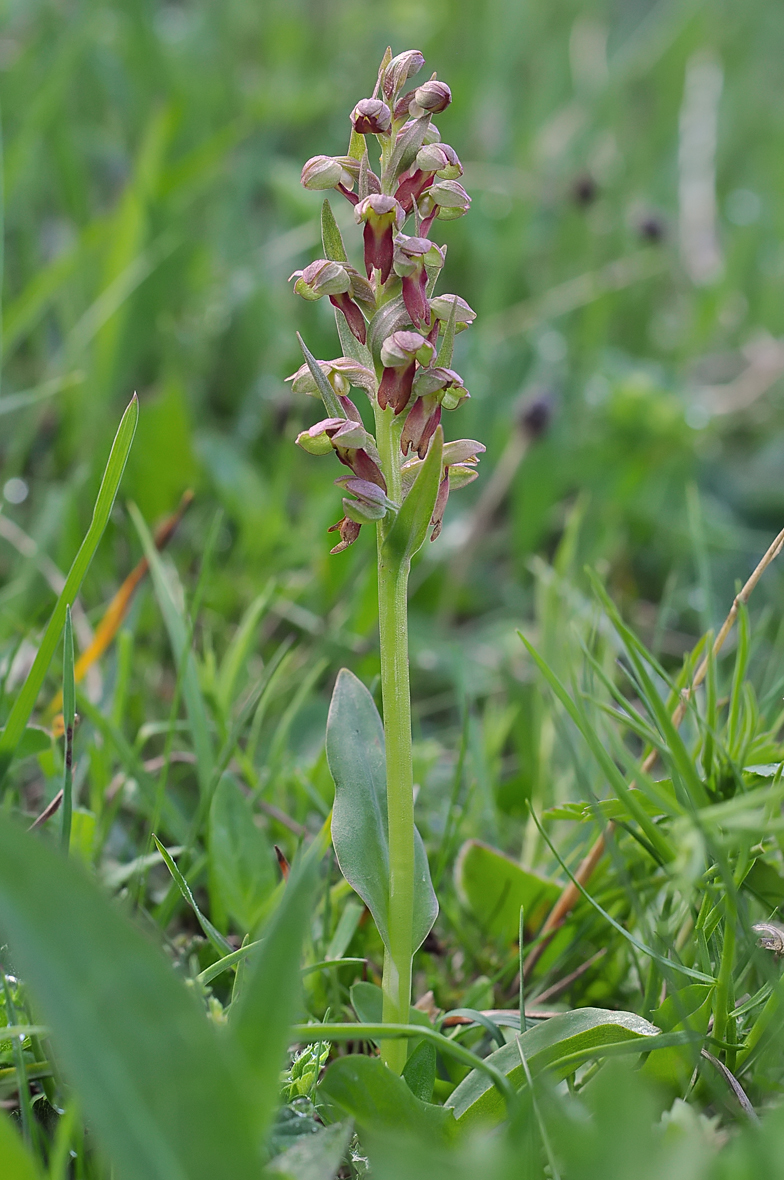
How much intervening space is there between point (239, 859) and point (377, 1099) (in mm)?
412

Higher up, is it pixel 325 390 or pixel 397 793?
pixel 325 390

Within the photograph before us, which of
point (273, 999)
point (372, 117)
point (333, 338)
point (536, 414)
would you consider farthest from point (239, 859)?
point (333, 338)

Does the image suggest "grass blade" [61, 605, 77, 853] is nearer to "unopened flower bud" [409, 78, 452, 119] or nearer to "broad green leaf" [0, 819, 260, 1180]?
"broad green leaf" [0, 819, 260, 1180]

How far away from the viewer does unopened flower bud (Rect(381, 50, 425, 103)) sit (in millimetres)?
896

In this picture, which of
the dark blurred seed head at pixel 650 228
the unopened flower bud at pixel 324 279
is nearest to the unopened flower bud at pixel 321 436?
the unopened flower bud at pixel 324 279

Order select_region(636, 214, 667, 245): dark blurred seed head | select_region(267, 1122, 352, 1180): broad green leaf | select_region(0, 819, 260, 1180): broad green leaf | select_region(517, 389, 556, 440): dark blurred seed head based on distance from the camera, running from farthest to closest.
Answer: select_region(636, 214, 667, 245): dark blurred seed head
select_region(517, 389, 556, 440): dark blurred seed head
select_region(267, 1122, 352, 1180): broad green leaf
select_region(0, 819, 260, 1180): broad green leaf

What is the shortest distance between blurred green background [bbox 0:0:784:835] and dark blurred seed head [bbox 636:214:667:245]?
15 millimetres

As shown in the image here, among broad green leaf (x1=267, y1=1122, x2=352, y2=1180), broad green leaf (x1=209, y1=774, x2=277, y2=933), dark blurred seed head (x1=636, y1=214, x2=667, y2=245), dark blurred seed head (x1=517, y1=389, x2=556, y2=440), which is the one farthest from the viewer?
dark blurred seed head (x1=636, y1=214, x2=667, y2=245)

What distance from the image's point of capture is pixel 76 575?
3.01ft

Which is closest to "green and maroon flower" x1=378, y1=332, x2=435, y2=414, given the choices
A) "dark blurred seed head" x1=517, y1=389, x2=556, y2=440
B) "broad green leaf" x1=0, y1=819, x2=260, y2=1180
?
"broad green leaf" x1=0, y1=819, x2=260, y2=1180

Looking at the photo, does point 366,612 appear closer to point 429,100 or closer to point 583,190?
point 429,100

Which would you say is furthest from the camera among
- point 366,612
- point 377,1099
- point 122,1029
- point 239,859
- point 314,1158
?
point 366,612

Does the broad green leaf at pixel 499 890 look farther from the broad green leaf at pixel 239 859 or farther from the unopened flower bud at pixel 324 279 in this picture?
the unopened flower bud at pixel 324 279

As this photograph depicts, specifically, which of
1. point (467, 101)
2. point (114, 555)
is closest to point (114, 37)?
point (467, 101)
